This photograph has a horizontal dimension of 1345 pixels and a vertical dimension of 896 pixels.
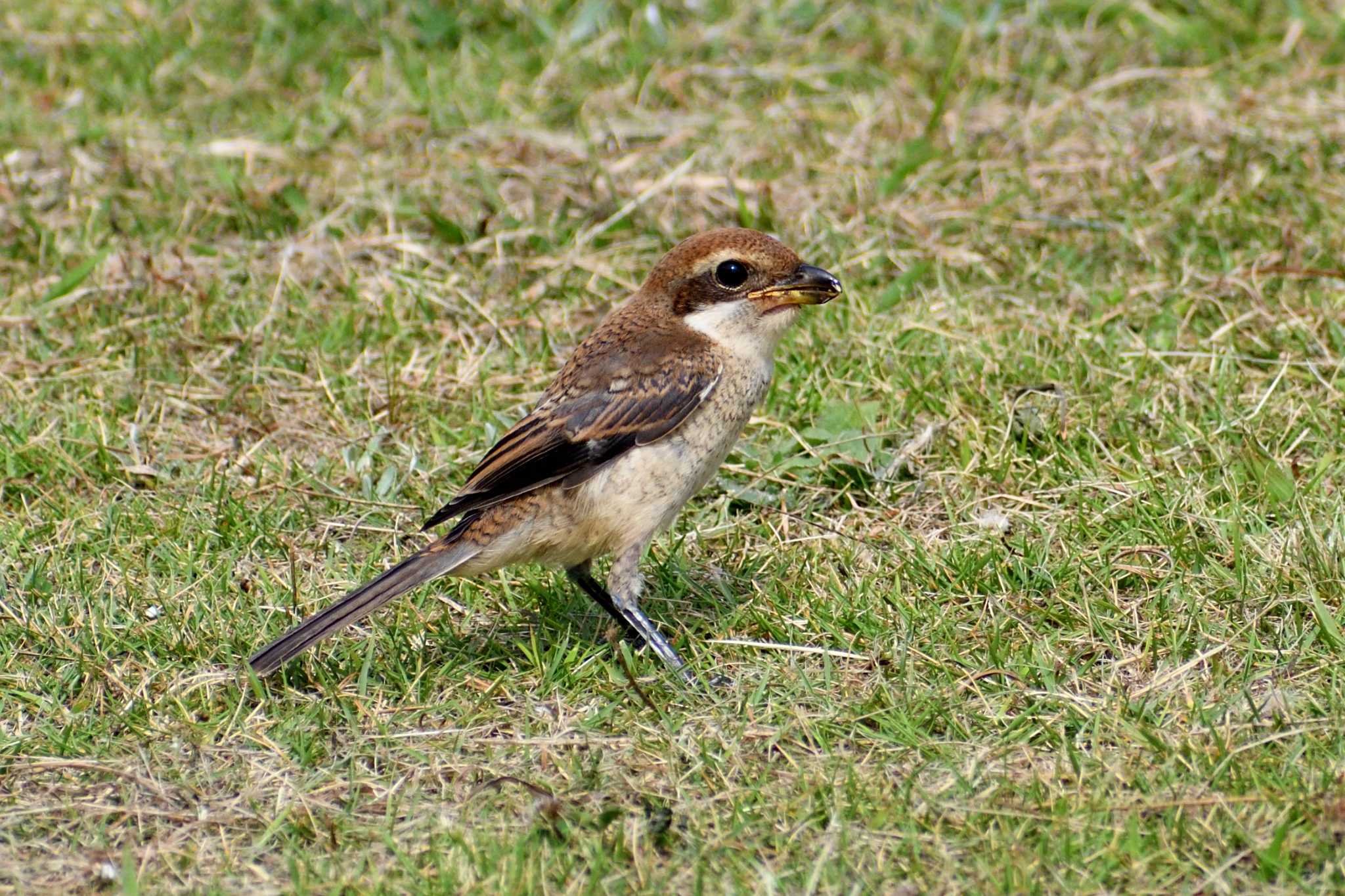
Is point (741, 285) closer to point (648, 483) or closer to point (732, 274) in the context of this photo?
point (732, 274)

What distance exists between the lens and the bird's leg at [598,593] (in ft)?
18.4

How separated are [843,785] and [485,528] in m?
1.48

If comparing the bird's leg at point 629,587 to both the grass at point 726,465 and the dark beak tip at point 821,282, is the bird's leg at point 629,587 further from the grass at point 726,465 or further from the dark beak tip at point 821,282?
the dark beak tip at point 821,282

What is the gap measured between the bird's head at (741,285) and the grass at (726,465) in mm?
855

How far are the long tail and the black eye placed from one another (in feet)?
3.95

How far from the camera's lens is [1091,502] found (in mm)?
5891

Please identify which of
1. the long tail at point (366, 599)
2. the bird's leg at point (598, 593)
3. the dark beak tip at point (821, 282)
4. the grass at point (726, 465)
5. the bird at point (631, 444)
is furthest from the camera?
the bird's leg at point (598, 593)

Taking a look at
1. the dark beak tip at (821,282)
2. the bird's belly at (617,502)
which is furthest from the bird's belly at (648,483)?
the dark beak tip at (821,282)

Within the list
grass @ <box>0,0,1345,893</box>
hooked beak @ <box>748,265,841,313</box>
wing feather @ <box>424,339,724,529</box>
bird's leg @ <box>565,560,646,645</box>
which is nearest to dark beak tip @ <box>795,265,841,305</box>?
hooked beak @ <box>748,265,841,313</box>

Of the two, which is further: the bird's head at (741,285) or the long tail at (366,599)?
the bird's head at (741,285)

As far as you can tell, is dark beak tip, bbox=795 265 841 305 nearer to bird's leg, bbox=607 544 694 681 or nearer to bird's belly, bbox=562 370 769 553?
bird's belly, bbox=562 370 769 553

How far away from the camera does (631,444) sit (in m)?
5.35

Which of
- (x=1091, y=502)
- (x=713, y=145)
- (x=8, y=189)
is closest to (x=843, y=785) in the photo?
(x=1091, y=502)

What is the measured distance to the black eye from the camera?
218 inches
